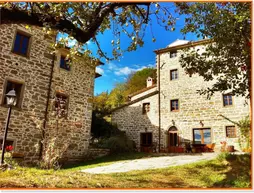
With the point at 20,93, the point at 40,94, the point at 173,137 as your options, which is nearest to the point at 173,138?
the point at 173,137

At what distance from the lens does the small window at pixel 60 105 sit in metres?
9.37

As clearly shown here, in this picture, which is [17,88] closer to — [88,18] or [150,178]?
[88,18]

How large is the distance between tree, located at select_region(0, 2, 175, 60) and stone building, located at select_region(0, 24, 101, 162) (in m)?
1.88

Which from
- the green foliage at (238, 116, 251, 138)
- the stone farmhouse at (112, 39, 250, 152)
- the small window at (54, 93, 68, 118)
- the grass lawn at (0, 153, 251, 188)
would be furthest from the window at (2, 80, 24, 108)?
the green foliage at (238, 116, 251, 138)

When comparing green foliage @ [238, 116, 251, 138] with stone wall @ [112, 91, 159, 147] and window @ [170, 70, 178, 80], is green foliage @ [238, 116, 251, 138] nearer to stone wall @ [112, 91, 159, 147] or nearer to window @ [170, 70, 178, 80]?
stone wall @ [112, 91, 159, 147]

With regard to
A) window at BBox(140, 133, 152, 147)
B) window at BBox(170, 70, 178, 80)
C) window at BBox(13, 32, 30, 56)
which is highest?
window at BBox(170, 70, 178, 80)

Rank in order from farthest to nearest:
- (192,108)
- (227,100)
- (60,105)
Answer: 1. (192,108)
2. (227,100)
3. (60,105)

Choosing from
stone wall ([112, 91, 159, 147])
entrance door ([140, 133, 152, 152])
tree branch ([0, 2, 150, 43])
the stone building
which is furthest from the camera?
stone wall ([112, 91, 159, 147])

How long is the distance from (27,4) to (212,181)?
198 inches

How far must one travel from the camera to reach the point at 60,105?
9.37m

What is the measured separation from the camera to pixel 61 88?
973 cm

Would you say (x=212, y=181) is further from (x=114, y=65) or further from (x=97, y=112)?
(x=97, y=112)

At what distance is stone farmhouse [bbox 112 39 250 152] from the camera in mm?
13258

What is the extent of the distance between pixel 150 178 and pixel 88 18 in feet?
12.4
